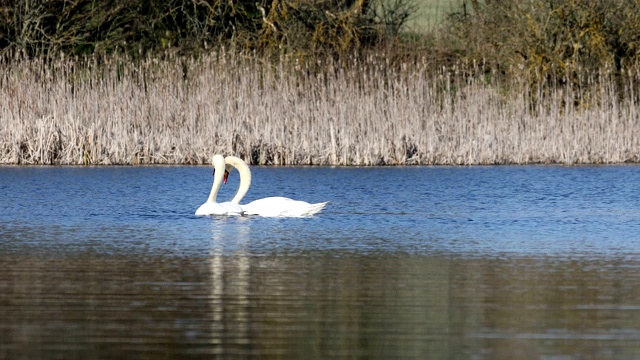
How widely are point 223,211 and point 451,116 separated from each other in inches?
306

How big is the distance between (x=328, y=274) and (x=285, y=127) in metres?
10.4

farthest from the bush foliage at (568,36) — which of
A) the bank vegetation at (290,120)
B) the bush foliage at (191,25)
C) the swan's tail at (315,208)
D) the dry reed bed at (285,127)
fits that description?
the swan's tail at (315,208)

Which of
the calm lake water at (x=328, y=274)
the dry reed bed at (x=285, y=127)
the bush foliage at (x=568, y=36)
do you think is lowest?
the calm lake water at (x=328, y=274)

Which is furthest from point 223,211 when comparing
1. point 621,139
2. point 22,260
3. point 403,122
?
point 621,139

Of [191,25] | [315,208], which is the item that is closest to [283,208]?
[315,208]

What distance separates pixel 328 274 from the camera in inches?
303

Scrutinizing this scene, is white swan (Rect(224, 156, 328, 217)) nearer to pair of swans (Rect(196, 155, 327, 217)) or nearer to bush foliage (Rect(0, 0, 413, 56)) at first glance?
pair of swans (Rect(196, 155, 327, 217))

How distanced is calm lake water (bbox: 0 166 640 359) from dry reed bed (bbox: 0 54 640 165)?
3499mm

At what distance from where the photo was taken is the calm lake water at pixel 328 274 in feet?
18.1

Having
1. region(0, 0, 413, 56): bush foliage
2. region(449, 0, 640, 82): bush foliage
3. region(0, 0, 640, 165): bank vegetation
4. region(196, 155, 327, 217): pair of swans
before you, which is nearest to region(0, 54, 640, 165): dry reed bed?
region(0, 0, 640, 165): bank vegetation

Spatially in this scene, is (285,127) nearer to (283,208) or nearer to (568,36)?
Answer: (568,36)

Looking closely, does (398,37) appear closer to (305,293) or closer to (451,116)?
(451,116)

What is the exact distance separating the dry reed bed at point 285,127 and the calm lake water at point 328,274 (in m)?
3.50

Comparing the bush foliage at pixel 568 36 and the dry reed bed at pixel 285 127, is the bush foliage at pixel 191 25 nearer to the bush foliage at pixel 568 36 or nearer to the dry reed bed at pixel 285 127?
the bush foliage at pixel 568 36
